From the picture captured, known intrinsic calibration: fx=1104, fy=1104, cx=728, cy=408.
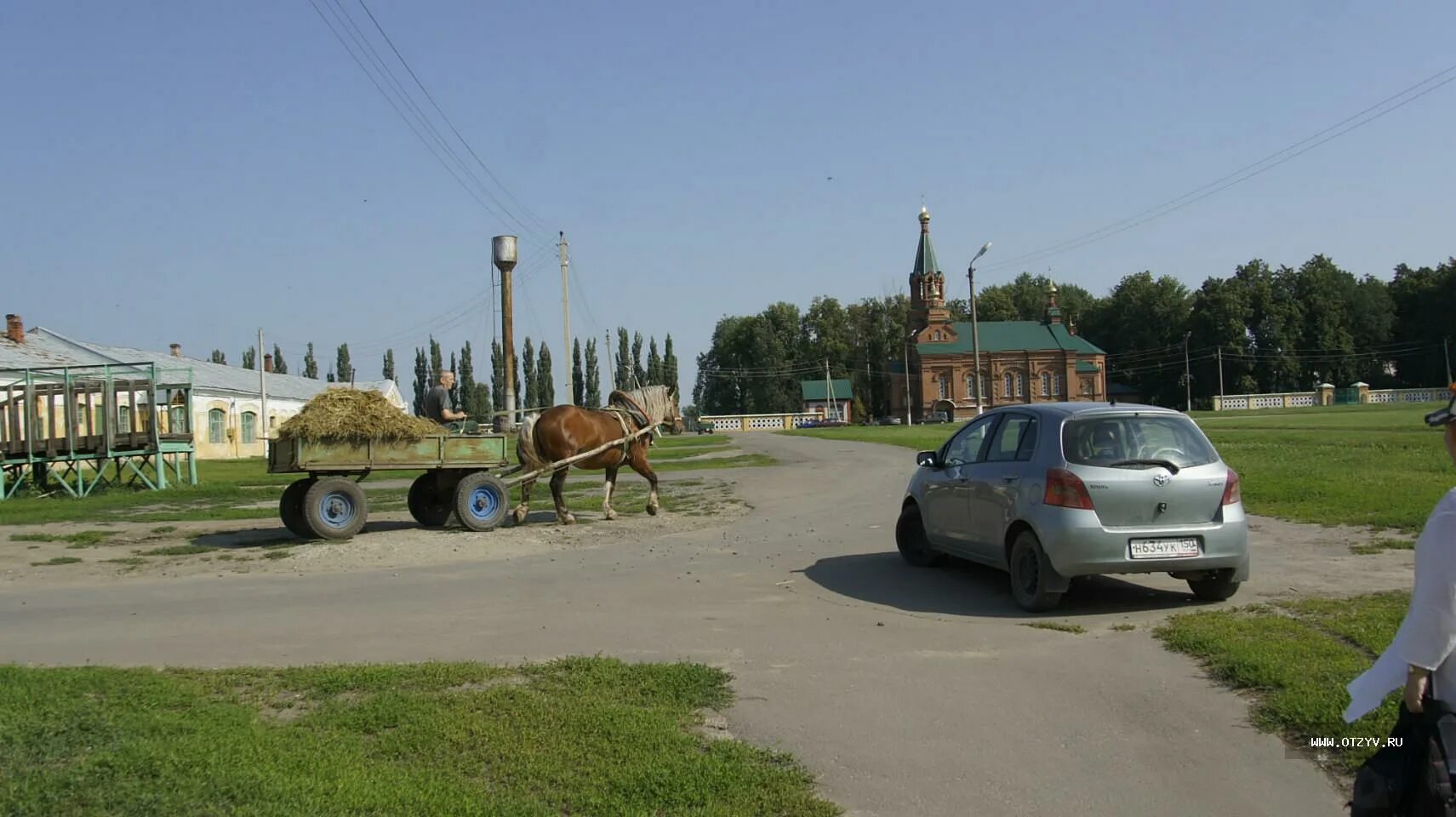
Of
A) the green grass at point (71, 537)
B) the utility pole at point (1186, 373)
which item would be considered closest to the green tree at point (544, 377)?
the utility pole at point (1186, 373)

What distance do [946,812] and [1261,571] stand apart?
734 cm

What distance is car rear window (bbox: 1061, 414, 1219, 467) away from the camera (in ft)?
29.7

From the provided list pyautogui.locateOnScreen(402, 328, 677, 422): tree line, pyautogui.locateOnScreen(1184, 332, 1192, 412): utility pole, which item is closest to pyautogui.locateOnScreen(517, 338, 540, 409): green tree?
pyautogui.locateOnScreen(402, 328, 677, 422): tree line

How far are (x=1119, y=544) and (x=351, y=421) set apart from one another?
10.1 meters

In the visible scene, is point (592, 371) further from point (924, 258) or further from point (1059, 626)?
point (1059, 626)

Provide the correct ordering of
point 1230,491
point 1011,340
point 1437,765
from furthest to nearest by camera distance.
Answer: point 1011,340, point 1230,491, point 1437,765


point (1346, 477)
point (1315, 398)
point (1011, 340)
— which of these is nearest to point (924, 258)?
point (1011, 340)

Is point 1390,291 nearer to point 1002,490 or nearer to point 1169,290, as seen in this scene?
point 1169,290

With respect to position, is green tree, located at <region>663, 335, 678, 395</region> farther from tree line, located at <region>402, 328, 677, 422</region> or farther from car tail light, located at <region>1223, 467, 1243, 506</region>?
car tail light, located at <region>1223, 467, 1243, 506</region>

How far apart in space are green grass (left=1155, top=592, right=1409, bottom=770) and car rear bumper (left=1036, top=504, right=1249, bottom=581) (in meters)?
0.43

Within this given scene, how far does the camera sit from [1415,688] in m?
3.14

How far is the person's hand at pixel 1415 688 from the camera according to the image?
314cm

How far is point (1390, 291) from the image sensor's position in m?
119

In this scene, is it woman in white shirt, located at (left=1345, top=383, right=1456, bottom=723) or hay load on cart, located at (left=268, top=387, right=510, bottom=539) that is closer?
woman in white shirt, located at (left=1345, top=383, right=1456, bottom=723)
